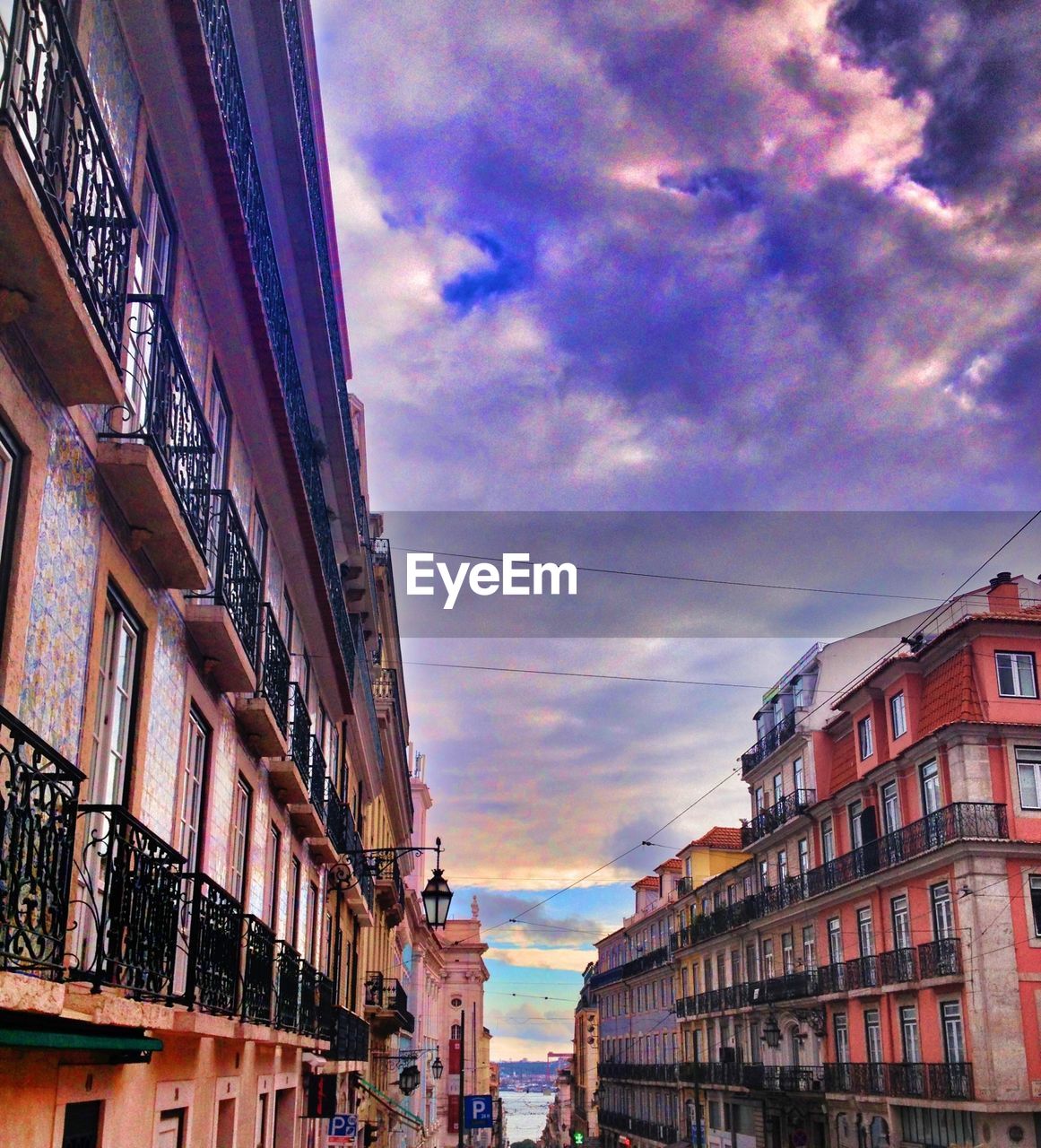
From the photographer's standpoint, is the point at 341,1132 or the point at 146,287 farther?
the point at 341,1132

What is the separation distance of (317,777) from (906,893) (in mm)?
19667

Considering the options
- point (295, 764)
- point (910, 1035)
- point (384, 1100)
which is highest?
point (295, 764)

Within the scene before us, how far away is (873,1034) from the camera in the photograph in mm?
32969

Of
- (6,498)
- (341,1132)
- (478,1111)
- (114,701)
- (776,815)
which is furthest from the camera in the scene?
(776,815)

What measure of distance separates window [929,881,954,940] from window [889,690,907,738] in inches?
165

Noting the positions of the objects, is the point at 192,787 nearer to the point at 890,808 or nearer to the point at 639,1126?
the point at 890,808

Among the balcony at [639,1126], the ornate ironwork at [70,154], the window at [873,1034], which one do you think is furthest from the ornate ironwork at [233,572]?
the balcony at [639,1126]

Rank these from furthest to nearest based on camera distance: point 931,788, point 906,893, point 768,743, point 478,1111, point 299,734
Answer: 1. point 768,743
2. point 906,893
3. point 931,788
4. point 478,1111
5. point 299,734

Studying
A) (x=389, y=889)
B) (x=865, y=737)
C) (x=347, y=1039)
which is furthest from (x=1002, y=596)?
(x=347, y=1039)

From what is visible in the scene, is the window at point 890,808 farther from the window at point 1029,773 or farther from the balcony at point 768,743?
the balcony at point 768,743

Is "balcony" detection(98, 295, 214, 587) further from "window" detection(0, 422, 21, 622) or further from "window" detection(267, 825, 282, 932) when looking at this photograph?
"window" detection(267, 825, 282, 932)

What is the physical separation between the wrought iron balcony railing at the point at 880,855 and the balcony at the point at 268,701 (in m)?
19.5

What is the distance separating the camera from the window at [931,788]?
1164 inches

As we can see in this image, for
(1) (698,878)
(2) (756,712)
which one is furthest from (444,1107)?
(2) (756,712)
